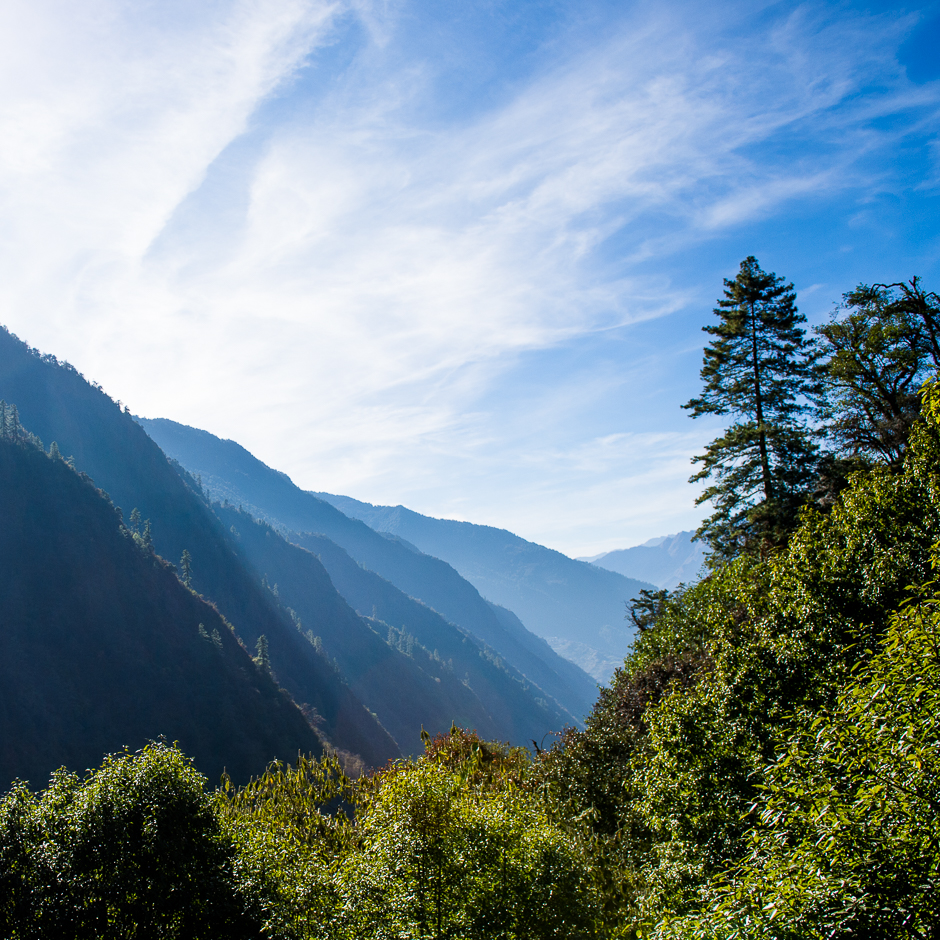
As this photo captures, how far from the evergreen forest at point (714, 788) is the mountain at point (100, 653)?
362ft

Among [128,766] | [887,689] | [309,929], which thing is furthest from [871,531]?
[128,766]

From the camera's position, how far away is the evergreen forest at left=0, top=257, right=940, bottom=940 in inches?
314

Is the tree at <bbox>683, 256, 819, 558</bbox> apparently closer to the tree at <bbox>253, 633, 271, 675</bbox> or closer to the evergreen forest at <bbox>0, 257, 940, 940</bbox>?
the evergreen forest at <bbox>0, 257, 940, 940</bbox>

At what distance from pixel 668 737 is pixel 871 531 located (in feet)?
27.1

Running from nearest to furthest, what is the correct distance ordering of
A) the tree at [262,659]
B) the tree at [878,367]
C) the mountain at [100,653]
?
the tree at [878,367] < the mountain at [100,653] < the tree at [262,659]

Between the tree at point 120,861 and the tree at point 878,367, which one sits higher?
the tree at point 878,367

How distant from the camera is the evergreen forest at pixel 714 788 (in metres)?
7.98

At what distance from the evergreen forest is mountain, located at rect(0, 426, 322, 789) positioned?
110 meters

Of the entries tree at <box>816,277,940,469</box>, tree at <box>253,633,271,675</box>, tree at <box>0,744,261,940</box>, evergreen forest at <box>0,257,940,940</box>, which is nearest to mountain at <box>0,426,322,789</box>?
tree at <box>253,633,271,675</box>

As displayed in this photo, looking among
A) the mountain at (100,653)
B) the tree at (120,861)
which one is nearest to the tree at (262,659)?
the mountain at (100,653)

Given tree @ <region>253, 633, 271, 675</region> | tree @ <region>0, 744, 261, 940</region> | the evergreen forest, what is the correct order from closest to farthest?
the evergreen forest, tree @ <region>0, 744, 261, 940</region>, tree @ <region>253, 633, 271, 675</region>

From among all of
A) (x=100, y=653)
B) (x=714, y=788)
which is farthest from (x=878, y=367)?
(x=100, y=653)

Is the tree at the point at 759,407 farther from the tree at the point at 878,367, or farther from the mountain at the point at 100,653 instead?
the mountain at the point at 100,653

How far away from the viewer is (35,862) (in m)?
13.0
